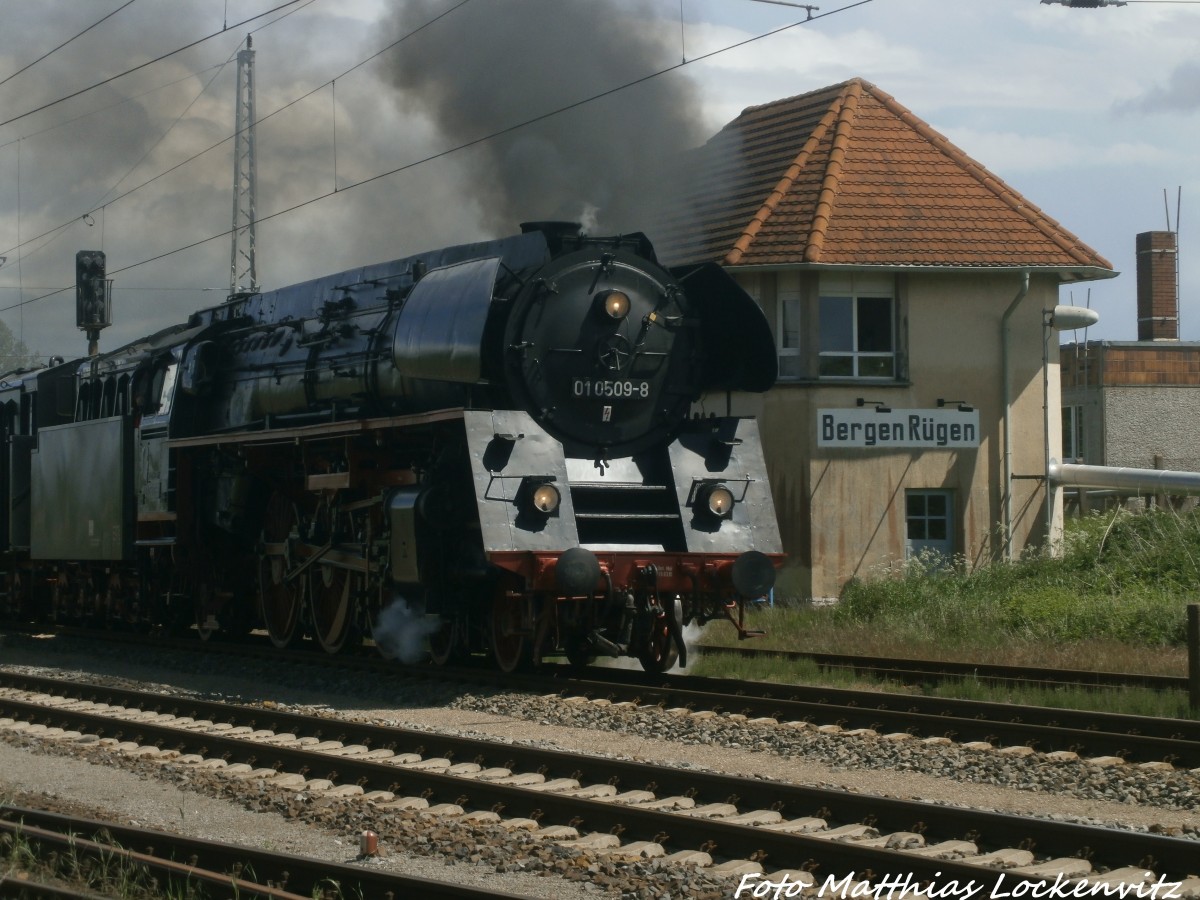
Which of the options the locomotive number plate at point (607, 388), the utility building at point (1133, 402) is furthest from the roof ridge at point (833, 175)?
the utility building at point (1133, 402)

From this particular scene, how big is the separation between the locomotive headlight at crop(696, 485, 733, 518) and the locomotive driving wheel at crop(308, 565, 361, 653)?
369cm

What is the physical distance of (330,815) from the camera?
25.2ft

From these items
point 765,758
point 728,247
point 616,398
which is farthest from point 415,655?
point 728,247

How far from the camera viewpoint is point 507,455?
11758 mm

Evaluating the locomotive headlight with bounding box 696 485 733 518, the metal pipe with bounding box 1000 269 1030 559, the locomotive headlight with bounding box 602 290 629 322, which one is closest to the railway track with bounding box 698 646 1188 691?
the locomotive headlight with bounding box 696 485 733 518

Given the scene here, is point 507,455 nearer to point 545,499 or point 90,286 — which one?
point 545,499

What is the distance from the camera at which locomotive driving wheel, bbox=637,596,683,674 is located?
498 inches

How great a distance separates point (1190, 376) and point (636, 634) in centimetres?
2575

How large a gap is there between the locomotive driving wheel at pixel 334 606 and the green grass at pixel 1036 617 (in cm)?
346

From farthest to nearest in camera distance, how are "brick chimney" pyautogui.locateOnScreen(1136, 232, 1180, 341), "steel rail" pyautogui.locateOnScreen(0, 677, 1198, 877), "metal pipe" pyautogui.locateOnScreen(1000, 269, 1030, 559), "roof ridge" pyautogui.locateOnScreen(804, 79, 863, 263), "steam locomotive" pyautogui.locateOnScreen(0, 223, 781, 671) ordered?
"brick chimney" pyautogui.locateOnScreen(1136, 232, 1180, 341)
"metal pipe" pyautogui.locateOnScreen(1000, 269, 1030, 559)
"roof ridge" pyautogui.locateOnScreen(804, 79, 863, 263)
"steam locomotive" pyautogui.locateOnScreen(0, 223, 781, 671)
"steel rail" pyautogui.locateOnScreen(0, 677, 1198, 877)

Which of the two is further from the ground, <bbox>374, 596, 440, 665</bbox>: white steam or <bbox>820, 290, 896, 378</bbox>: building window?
<bbox>820, 290, 896, 378</bbox>: building window

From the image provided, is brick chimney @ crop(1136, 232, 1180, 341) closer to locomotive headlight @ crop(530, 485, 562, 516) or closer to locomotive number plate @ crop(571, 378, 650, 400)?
locomotive number plate @ crop(571, 378, 650, 400)

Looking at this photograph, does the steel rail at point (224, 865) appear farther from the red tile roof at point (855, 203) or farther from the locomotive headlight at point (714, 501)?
the red tile roof at point (855, 203)

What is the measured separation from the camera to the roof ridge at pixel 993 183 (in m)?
21.8
